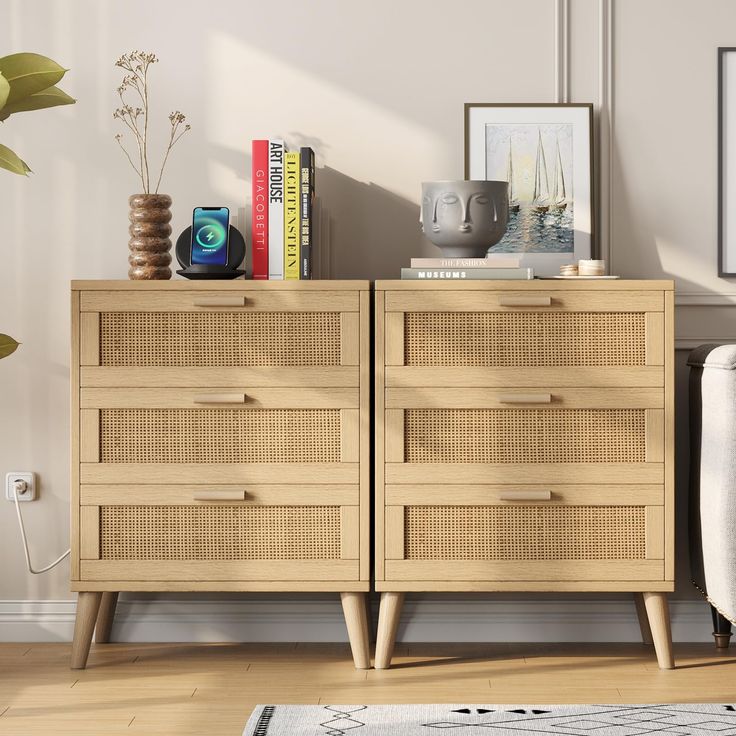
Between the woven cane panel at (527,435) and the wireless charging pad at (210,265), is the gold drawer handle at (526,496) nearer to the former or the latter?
the woven cane panel at (527,435)

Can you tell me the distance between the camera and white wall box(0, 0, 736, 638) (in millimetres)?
2600

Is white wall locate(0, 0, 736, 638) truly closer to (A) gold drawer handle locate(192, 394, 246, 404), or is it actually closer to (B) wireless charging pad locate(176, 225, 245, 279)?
(B) wireless charging pad locate(176, 225, 245, 279)

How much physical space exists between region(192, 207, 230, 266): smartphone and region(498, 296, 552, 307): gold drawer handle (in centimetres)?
71

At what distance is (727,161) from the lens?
2.60 m

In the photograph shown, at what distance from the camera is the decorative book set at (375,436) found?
2.26m

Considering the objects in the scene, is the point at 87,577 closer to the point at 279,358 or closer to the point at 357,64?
the point at 279,358

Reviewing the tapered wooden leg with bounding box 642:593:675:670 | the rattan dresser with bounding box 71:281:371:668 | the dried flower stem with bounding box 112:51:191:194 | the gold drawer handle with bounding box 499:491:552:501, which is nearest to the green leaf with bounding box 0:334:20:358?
the rattan dresser with bounding box 71:281:371:668

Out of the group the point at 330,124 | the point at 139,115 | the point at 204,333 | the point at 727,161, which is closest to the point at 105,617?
the point at 204,333

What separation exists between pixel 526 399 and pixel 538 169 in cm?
71

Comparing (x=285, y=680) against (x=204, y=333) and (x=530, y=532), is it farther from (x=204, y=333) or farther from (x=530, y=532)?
(x=204, y=333)

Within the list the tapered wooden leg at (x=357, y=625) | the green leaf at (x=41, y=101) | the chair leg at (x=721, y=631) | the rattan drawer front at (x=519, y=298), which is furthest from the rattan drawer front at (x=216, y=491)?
the chair leg at (x=721, y=631)

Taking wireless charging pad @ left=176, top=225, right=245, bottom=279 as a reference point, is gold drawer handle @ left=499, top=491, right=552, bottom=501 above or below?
below

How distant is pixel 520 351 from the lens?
2.26 m

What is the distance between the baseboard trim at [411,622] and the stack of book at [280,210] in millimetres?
934
